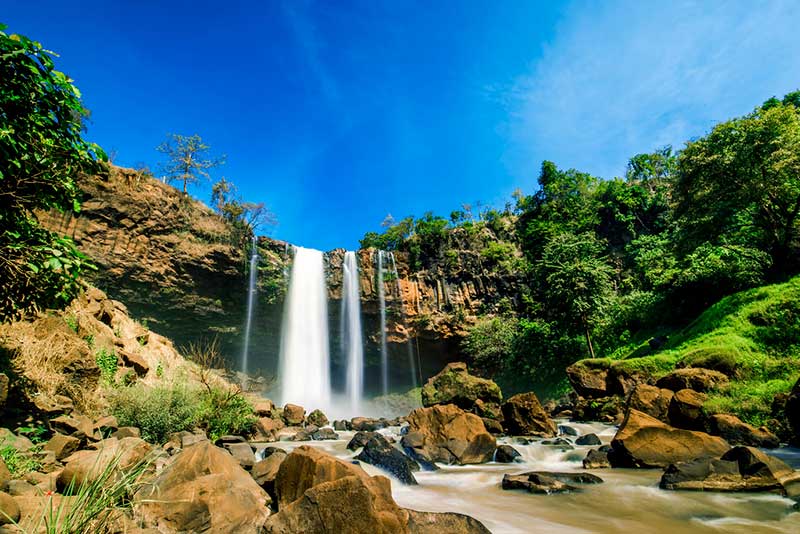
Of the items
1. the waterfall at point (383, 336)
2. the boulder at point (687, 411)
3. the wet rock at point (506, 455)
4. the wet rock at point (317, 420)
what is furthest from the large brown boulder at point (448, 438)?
the waterfall at point (383, 336)

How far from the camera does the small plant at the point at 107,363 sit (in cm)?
1253

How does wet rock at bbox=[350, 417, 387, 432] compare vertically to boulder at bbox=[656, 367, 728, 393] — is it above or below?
below

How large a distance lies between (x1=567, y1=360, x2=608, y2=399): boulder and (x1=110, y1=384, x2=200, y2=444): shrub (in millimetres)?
16150

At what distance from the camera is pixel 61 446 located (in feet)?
20.1

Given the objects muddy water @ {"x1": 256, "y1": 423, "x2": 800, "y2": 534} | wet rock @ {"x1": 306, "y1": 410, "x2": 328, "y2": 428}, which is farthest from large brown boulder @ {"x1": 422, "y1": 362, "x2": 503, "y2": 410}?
muddy water @ {"x1": 256, "y1": 423, "x2": 800, "y2": 534}

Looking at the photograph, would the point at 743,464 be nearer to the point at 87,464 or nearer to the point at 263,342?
the point at 87,464

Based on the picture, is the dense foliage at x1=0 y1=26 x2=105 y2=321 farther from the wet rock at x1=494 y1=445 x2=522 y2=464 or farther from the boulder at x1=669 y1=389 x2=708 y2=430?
the boulder at x1=669 y1=389 x2=708 y2=430

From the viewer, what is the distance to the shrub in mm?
10758

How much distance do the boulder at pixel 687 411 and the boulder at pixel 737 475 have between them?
12.4 feet

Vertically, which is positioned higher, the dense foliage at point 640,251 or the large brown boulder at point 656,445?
the dense foliage at point 640,251

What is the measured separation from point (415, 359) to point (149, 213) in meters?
24.3

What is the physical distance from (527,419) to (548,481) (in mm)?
8097

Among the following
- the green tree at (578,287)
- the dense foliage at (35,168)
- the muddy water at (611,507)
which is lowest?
the muddy water at (611,507)

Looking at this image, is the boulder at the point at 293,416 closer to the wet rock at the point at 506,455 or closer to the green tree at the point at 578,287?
the wet rock at the point at 506,455
